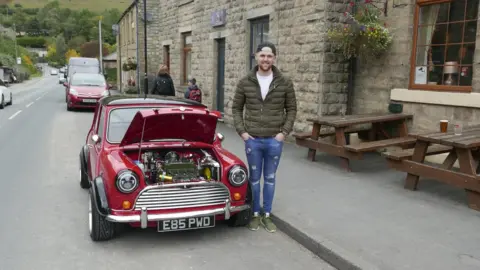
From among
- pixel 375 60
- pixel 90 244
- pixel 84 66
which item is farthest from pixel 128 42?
pixel 90 244

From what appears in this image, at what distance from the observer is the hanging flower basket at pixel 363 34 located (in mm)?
8594

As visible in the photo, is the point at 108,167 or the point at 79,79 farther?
the point at 79,79

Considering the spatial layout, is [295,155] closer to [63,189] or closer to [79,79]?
[63,189]

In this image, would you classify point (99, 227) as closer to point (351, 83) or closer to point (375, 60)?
point (375, 60)

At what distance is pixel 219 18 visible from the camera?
1456 cm

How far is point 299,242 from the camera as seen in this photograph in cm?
499

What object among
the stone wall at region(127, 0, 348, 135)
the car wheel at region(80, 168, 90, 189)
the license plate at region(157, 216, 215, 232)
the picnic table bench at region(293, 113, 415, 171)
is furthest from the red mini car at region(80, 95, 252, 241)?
the stone wall at region(127, 0, 348, 135)

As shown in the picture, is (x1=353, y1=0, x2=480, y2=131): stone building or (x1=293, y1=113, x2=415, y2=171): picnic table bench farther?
(x1=293, y1=113, x2=415, y2=171): picnic table bench

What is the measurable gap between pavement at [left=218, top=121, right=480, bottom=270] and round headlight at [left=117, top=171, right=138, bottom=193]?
1879 mm

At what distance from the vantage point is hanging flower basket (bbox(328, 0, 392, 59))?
338 inches

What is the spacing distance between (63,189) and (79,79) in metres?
14.7

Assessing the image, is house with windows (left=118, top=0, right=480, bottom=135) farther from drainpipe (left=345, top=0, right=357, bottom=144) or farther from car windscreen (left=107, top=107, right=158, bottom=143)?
car windscreen (left=107, top=107, right=158, bottom=143)

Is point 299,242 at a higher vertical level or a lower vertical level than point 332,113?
lower

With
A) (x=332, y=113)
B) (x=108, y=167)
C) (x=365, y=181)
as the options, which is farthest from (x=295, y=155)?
(x=108, y=167)
